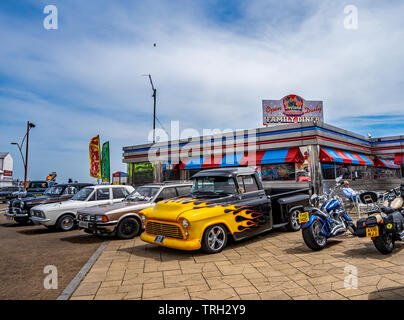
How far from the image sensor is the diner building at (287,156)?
1606 cm

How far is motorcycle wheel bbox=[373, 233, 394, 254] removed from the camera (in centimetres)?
536

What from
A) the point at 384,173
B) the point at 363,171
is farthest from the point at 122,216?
the point at 384,173

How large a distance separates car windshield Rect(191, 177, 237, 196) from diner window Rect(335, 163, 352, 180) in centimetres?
1301

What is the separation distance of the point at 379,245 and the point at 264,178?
12.3 meters

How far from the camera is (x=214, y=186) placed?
709 centimetres

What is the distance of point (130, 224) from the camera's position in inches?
325

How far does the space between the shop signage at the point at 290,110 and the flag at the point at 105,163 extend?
12.3m

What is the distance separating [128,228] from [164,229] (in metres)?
2.47

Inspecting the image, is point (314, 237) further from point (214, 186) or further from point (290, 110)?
point (290, 110)

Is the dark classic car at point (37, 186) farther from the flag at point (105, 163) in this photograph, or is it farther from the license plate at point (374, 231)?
the license plate at point (374, 231)

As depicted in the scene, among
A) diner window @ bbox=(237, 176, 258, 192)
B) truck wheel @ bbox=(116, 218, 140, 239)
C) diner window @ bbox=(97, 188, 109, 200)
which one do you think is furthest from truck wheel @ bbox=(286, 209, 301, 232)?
diner window @ bbox=(97, 188, 109, 200)

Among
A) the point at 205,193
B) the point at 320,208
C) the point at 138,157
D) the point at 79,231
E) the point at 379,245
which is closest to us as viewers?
the point at 379,245

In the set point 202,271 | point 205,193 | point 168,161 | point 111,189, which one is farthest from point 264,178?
point 202,271
